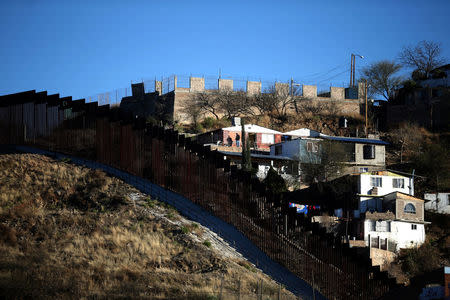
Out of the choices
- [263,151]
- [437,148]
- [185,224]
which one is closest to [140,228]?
[185,224]

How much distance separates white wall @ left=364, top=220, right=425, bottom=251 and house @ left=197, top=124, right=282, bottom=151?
19.3m

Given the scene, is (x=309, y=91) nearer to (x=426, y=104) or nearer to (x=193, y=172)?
(x=426, y=104)

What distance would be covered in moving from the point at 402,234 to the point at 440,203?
818cm

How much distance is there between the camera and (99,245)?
22.2 m

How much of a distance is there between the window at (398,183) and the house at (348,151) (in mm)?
6847

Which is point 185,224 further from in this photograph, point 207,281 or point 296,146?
point 296,146

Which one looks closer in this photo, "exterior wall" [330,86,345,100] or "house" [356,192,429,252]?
"house" [356,192,429,252]

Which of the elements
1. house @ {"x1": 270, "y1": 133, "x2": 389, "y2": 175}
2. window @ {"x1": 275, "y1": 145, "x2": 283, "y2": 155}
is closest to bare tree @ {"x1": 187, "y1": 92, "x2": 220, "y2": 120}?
house @ {"x1": 270, "y1": 133, "x2": 389, "y2": 175}

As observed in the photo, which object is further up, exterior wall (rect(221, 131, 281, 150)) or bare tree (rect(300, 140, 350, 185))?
exterior wall (rect(221, 131, 281, 150))

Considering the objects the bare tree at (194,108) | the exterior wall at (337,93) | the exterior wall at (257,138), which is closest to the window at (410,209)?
the exterior wall at (257,138)

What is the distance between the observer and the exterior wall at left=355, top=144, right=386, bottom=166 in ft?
206

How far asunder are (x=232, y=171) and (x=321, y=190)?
24.0 meters

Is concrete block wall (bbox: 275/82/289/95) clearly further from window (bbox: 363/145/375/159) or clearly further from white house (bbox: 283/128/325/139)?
window (bbox: 363/145/375/159)

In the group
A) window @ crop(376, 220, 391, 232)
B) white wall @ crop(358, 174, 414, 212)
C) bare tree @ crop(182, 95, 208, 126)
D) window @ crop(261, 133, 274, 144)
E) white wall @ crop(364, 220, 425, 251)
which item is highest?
bare tree @ crop(182, 95, 208, 126)
